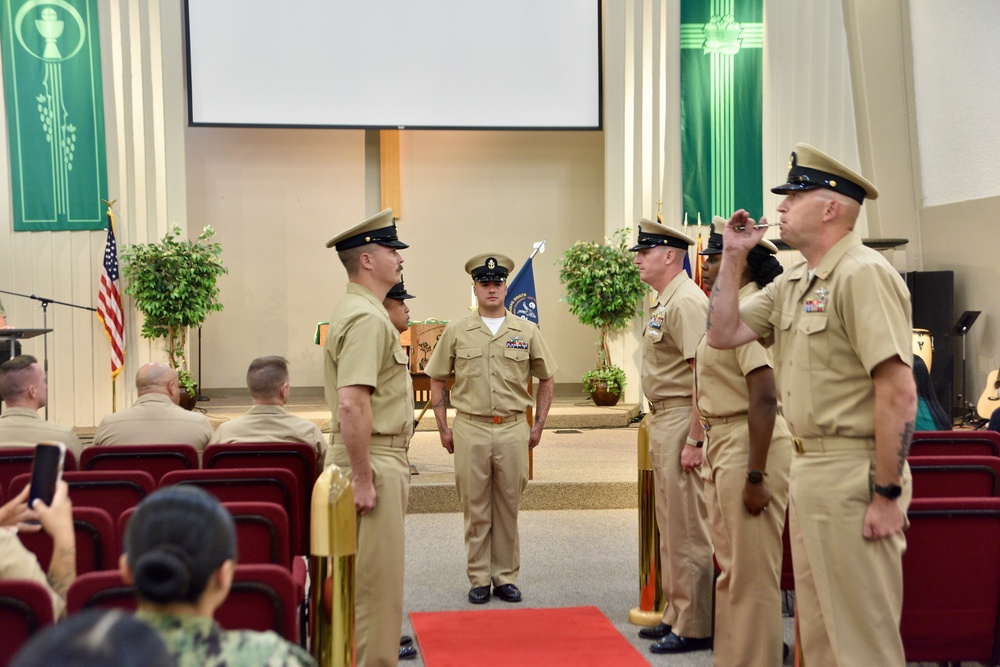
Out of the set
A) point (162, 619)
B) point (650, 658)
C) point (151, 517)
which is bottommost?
point (650, 658)

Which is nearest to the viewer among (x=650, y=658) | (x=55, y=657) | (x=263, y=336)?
(x=55, y=657)

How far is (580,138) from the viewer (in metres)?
12.7

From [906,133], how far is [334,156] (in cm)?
646

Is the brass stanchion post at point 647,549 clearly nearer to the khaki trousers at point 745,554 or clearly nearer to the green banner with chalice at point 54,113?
the khaki trousers at point 745,554

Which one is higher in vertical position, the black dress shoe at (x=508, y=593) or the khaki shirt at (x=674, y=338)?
the khaki shirt at (x=674, y=338)

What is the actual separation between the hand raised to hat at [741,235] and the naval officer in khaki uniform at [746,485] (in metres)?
0.57

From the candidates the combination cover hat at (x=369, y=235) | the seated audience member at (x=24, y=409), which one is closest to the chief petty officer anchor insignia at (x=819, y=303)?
the combination cover hat at (x=369, y=235)

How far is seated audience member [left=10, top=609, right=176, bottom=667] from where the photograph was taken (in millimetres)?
980

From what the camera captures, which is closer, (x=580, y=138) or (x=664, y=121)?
(x=664, y=121)

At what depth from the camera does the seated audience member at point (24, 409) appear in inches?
161

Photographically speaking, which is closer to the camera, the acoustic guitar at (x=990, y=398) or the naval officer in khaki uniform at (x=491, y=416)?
the naval officer in khaki uniform at (x=491, y=416)

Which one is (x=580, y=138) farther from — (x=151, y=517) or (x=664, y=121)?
(x=151, y=517)

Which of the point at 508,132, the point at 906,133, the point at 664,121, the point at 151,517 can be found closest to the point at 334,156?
the point at 508,132

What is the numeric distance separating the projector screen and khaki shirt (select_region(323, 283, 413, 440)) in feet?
26.9
